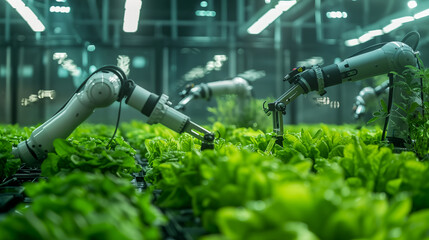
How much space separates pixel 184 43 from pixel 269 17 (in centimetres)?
163

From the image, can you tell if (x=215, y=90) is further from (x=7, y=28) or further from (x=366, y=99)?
(x=7, y=28)

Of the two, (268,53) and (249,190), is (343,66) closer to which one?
(249,190)

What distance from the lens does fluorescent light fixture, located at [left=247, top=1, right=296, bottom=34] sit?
17.1ft

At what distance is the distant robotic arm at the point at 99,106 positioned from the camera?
2.03 m

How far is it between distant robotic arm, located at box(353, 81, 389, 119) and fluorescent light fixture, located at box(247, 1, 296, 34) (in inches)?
63.7

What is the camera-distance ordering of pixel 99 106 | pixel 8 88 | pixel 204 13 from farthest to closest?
pixel 204 13 < pixel 8 88 < pixel 99 106

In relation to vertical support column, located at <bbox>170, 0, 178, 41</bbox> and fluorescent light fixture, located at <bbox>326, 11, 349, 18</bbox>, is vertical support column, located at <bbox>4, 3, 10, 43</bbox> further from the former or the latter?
fluorescent light fixture, located at <bbox>326, 11, 349, 18</bbox>

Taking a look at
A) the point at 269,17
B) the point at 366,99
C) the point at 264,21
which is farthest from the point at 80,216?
the point at 264,21

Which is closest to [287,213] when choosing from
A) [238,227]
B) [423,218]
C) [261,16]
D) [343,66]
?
[238,227]

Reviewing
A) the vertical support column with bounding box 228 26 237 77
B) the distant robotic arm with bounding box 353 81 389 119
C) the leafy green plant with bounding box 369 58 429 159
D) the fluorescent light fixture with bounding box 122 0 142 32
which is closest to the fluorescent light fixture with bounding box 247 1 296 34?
the vertical support column with bounding box 228 26 237 77

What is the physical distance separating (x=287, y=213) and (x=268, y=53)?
6.61 meters

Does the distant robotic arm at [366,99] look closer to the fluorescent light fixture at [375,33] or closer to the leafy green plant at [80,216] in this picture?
the fluorescent light fixture at [375,33]

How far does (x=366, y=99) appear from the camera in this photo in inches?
159

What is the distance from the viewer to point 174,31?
781 cm
